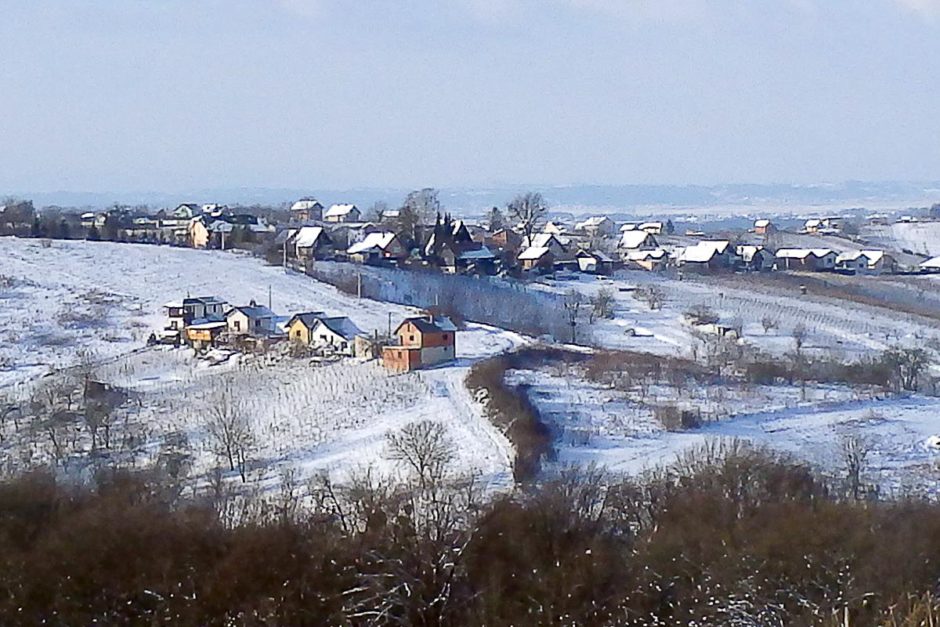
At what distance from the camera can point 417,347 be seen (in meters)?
14.1

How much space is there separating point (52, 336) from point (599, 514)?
1113 centimetres

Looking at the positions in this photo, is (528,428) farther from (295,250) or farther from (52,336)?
(295,250)

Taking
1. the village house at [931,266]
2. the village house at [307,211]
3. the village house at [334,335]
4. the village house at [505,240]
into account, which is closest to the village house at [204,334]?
the village house at [334,335]

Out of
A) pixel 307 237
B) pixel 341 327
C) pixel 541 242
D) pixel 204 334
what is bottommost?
pixel 204 334

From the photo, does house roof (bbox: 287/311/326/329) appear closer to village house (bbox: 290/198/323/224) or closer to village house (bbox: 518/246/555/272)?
village house (bbox: 518/246/555/272)

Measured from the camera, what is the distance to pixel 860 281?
88.6 feet

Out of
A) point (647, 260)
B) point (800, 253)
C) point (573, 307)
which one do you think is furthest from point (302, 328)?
point (800, 253)

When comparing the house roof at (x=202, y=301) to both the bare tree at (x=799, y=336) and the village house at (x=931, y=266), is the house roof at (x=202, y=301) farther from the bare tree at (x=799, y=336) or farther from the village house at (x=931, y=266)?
the village house at (x=931, y=266)

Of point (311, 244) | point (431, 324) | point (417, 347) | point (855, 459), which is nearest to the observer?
point (855, 459)

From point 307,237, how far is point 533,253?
485cm

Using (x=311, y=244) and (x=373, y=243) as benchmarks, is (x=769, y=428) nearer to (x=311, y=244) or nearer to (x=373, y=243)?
(x=373, y=243)

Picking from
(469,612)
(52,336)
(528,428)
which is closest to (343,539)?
(469,612)

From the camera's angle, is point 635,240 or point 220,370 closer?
point 220,370

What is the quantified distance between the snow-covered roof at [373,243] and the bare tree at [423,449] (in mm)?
12936
